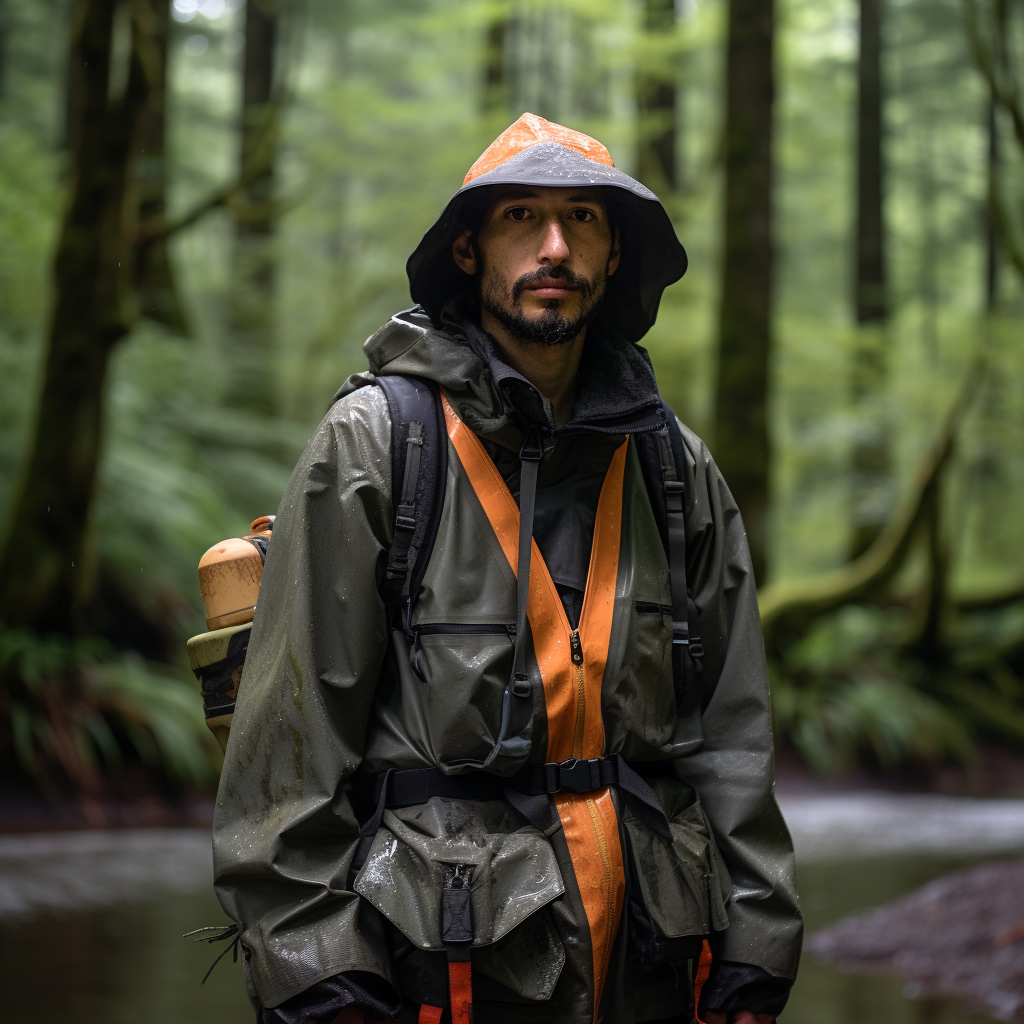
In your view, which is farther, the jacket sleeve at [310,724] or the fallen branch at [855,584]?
the fallen branch at [855,584]

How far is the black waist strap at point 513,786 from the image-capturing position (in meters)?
2.32

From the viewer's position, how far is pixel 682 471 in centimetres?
269

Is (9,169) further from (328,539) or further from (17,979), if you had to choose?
(328,539)

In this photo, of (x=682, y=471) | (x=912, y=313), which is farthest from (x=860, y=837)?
(x=912, y=313)

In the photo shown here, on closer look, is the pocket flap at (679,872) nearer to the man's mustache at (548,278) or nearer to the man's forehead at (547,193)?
the man's mustache at (548,278)

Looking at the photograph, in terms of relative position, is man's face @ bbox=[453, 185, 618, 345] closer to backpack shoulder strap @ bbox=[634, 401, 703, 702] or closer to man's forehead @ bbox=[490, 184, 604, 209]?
man's forehead @ bbox=[490, 184, 604, 209]

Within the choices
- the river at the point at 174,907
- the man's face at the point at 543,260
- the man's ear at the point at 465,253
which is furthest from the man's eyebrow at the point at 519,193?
the river at the point at 174,907

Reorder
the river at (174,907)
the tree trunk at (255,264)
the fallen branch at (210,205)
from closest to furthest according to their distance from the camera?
the river at (174,907), the fallen branch at (210,205), the tree trunk at (255,264)

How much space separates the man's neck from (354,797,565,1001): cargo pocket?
0.87 m

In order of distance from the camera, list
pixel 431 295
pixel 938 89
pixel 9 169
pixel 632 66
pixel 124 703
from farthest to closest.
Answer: pixel 938 89, pixel 632 66, pixel 9 169, pixel 124 703, pixel 431 295

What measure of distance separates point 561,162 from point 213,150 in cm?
2345

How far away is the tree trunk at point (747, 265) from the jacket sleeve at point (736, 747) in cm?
771

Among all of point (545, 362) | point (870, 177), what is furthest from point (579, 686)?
point (870, 177)

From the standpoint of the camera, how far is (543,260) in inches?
101
